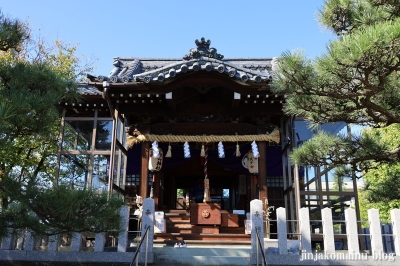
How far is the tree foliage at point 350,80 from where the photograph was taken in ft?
12.6

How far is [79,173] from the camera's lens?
1020 cm

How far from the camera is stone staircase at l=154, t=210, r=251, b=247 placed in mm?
8398

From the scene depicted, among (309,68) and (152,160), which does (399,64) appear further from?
(152,160)

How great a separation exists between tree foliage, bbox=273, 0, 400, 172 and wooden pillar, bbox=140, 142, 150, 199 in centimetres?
439

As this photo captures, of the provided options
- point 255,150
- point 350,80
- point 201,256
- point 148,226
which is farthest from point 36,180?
point 255,150

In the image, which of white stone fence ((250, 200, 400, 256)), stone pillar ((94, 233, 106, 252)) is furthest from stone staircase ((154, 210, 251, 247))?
stone pillar ((94, 233, 106, 252))

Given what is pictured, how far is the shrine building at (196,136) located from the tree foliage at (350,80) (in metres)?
2.55

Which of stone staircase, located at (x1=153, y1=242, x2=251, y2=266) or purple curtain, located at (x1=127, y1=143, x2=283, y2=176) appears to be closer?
stone staircase, located at (x1=153, y1=242, x2=251, y2=266)

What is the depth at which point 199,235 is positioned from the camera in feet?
28.4

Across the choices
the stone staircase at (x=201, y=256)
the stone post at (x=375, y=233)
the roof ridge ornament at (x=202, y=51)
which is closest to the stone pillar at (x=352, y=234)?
the stone post at (x=375, y=233)

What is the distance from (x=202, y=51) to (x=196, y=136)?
2326 mm

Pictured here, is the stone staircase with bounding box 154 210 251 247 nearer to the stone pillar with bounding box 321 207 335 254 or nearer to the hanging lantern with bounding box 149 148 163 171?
the hanging lantern with bounding box 149 148 163 171

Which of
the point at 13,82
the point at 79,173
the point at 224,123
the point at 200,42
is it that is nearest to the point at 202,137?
the point at 224,123

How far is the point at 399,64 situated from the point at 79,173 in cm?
854
